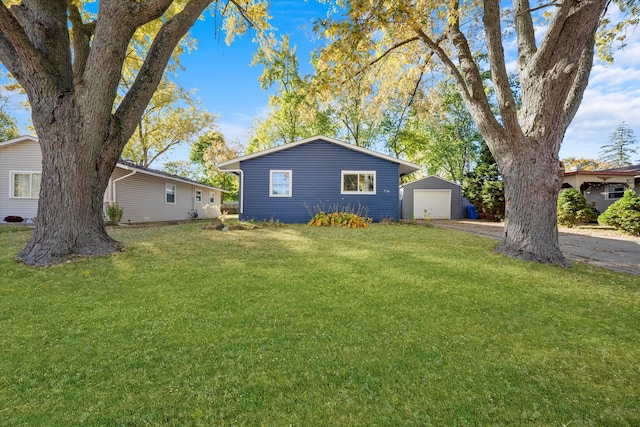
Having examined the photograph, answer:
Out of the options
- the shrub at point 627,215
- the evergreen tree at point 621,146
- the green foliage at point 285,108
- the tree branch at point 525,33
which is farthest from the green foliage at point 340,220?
the evergreen tree at point 621,146

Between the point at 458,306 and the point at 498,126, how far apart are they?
447cm

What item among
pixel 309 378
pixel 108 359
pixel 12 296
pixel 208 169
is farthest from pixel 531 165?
pixel 208 169

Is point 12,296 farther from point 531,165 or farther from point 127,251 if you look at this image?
point 531,165

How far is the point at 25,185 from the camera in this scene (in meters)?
13.7

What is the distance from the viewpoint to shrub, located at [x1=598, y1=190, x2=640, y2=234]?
973 cm

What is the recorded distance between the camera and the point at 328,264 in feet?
16.2

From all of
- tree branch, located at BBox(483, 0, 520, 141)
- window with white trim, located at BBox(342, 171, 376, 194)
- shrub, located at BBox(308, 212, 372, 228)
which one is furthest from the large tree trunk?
window with white trim, located at BBox(342, 171, 376, 194)

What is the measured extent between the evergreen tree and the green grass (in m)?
50.1

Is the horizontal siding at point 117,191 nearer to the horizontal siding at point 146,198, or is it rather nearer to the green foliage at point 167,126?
the horizontal siding at point 146,198

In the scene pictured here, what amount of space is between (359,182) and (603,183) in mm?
14060

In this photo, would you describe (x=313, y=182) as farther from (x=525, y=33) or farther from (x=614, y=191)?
(x=614, y=191)

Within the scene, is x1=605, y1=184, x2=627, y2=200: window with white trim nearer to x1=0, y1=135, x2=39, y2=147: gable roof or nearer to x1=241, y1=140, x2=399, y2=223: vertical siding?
x1=241, y1=140, x2=399, y2=223: vertical siding

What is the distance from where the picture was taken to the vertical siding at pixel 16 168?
44.2 feet

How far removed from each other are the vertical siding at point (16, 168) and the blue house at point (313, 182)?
9.04 meters
